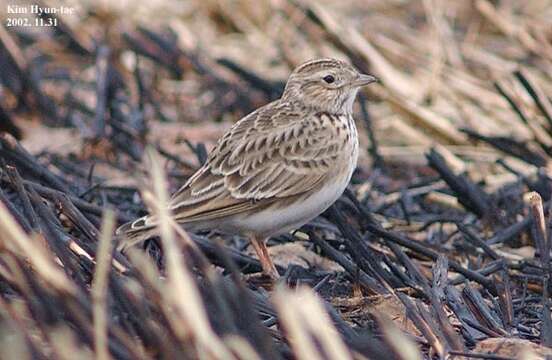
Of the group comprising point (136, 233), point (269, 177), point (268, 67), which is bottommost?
point (136, 233)

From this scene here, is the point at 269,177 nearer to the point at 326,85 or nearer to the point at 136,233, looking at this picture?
the point at 326,85

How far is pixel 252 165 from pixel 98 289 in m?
2.72

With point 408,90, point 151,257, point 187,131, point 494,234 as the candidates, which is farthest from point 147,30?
point 151,257

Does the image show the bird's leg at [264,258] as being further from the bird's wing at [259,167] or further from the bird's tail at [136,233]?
the bird's tail at [136,233]

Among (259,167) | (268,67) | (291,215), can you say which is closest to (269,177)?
(259,167)

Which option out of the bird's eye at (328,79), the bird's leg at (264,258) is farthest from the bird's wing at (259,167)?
the bird's eye at (328,79)

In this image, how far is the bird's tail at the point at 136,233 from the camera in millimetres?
4719

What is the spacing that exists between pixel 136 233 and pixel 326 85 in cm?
164

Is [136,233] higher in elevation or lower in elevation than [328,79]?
lower

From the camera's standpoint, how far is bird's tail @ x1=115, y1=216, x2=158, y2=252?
4719 mm

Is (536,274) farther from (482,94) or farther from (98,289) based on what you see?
(482,94)

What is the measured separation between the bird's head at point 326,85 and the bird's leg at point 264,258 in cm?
94

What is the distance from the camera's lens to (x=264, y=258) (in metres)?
5.22

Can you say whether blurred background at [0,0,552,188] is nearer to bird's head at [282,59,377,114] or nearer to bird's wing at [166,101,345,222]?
bird's head at [282,59,377,114]
